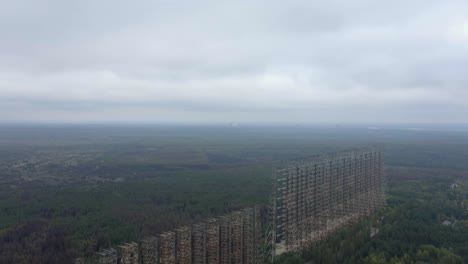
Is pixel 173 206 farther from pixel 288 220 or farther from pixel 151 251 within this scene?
pixel 151 251

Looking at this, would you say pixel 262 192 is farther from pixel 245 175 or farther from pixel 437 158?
pixel 437 158

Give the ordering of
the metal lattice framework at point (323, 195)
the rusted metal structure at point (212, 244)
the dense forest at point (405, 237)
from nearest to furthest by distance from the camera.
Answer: the rusted metal structure at point (212, 244)
the dense forest at point (405, 237)
the metal lattice framework at point (323, 195)

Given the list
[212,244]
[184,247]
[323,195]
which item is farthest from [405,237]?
[184,247]

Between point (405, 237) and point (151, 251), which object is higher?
point (151, 251)

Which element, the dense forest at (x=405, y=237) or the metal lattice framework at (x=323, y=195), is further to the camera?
the metal lattice framework at (x=323, y=195)

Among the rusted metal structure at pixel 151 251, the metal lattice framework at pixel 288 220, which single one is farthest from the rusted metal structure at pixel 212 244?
the rusted metal structure at pixel 151 251

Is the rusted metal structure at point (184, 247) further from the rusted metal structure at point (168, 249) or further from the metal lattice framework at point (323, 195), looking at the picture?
the metal lattice framework at point (323, 195)

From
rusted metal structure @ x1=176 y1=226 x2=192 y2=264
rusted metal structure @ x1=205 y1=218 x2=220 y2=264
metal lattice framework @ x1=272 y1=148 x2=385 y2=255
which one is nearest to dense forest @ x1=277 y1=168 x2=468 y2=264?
metal lattice framework @ x1=272 y1=148 x2=385 y2=255

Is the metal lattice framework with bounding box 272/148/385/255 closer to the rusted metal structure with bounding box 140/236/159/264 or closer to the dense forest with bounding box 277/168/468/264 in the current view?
the dense forest with bounding box 277/168/468/264

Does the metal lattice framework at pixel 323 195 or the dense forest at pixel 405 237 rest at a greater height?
the metal lattice framework at pixel 323 195
